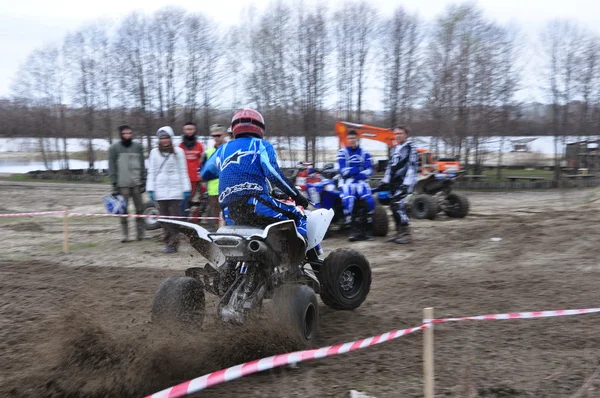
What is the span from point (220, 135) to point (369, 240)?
3235 millimetres

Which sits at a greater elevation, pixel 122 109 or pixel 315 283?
pixel 122 109

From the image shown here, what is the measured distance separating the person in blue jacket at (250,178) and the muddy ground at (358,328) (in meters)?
0.94

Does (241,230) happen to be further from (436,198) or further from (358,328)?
(436,198)

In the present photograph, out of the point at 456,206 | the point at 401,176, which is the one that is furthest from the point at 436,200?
the point at 401,176

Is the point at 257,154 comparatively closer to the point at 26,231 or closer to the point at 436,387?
the point at 436,387

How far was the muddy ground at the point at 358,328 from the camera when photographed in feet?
12.3

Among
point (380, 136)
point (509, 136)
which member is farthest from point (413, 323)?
point (509, 136)

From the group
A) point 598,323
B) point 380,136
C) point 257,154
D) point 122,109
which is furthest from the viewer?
point 122,109

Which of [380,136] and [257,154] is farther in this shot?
[380,136]

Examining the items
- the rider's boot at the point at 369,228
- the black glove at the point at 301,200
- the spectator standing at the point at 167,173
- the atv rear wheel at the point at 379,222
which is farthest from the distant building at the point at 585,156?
the black glove at the point at 301,200

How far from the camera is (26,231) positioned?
1204 centimetres

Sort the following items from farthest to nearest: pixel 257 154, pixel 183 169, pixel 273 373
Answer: pixel 183 169 < pixel 257 154 < pixel 273 373

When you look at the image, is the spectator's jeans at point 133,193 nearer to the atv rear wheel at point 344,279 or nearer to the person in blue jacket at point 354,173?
the person in blue jacket at point 354,173

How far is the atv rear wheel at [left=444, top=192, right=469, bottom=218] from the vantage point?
43.9 feet
